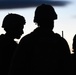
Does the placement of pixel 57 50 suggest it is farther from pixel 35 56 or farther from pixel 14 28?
pixel 14 28

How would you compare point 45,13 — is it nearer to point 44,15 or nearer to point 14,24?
point 44,15

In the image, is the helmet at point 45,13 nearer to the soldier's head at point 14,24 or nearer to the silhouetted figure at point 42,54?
the silhouetted figure at point 42,54

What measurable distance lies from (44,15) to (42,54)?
2.13ft

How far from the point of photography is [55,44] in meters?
5.21

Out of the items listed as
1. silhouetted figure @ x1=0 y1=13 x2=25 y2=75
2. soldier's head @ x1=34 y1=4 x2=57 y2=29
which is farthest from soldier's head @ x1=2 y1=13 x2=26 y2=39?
soldier's head @ x1=34 y1=4 x2=57 y2=29

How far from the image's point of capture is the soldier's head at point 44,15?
5285 mm

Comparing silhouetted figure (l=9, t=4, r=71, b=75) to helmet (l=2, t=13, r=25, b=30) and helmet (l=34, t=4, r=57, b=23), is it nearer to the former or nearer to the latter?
helmet (l=34, t=4, r=57, b=23)

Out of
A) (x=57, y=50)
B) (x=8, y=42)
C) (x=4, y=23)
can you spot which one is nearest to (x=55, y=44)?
(x=57, y=50)

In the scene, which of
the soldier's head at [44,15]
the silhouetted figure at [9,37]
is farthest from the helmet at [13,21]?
the soldier's head at [44,15]

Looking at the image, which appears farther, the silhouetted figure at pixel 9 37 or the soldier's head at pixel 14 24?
the soldier's head at pixel 14 24

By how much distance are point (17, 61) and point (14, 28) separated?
1.37 meters

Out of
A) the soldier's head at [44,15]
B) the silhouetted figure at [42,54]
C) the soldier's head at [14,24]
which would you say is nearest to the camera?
the silhouetted figure at [42,54]

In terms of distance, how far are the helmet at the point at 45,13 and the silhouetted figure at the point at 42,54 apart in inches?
2.6

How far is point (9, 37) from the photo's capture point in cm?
626
